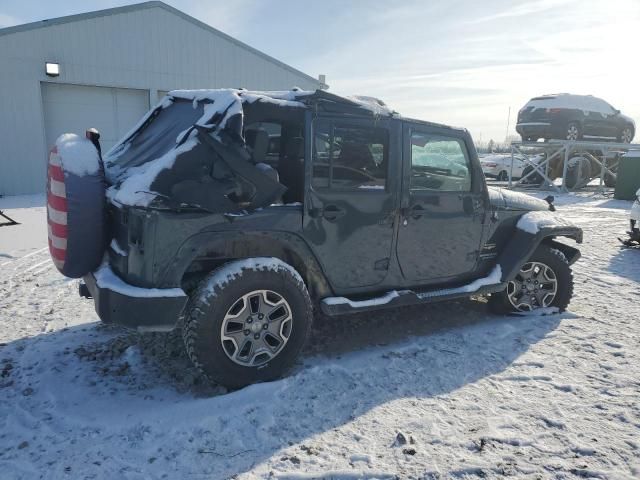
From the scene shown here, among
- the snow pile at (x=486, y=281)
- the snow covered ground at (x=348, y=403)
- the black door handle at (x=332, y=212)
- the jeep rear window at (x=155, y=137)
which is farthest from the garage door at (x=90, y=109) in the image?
the snow pile at (x=486, y=281)

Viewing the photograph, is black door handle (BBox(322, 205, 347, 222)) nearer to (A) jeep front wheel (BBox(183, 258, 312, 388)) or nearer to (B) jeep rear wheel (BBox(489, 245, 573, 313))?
(A) jeep front wheel (BBox(183, 258, 312, 388))

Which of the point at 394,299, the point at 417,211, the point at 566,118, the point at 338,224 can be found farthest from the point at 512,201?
the point at 566,118

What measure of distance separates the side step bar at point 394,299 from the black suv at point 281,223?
0.01 metres

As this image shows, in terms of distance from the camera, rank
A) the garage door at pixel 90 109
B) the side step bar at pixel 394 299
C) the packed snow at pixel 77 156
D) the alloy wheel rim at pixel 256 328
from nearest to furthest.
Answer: the packed snow at pixel 77 156
the alloy wheel rim at pixel 256 328
the side step bar at pixel 394 299
the garage door at pixel 90 109

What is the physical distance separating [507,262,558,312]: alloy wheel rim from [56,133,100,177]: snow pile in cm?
373

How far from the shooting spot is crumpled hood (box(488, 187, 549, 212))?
4387 millimetres

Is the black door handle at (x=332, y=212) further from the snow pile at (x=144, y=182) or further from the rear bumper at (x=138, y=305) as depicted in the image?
the rear bumper at (x=138, y=305)

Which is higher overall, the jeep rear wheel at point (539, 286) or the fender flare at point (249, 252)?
the fender flare at point (249, 252)

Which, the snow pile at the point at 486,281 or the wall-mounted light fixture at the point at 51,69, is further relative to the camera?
the wall-mounted light fixture at the point at 51,69

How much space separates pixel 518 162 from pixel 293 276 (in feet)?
65.8

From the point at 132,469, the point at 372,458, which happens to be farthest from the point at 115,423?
the point at 372,458

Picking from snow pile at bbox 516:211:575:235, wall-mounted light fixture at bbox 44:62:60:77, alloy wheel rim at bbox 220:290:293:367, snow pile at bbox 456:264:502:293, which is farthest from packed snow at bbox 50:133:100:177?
wall-mounted light fixture at bbox 44:62:60:77

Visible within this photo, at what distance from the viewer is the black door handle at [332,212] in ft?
11.2

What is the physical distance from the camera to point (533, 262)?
179 inches
